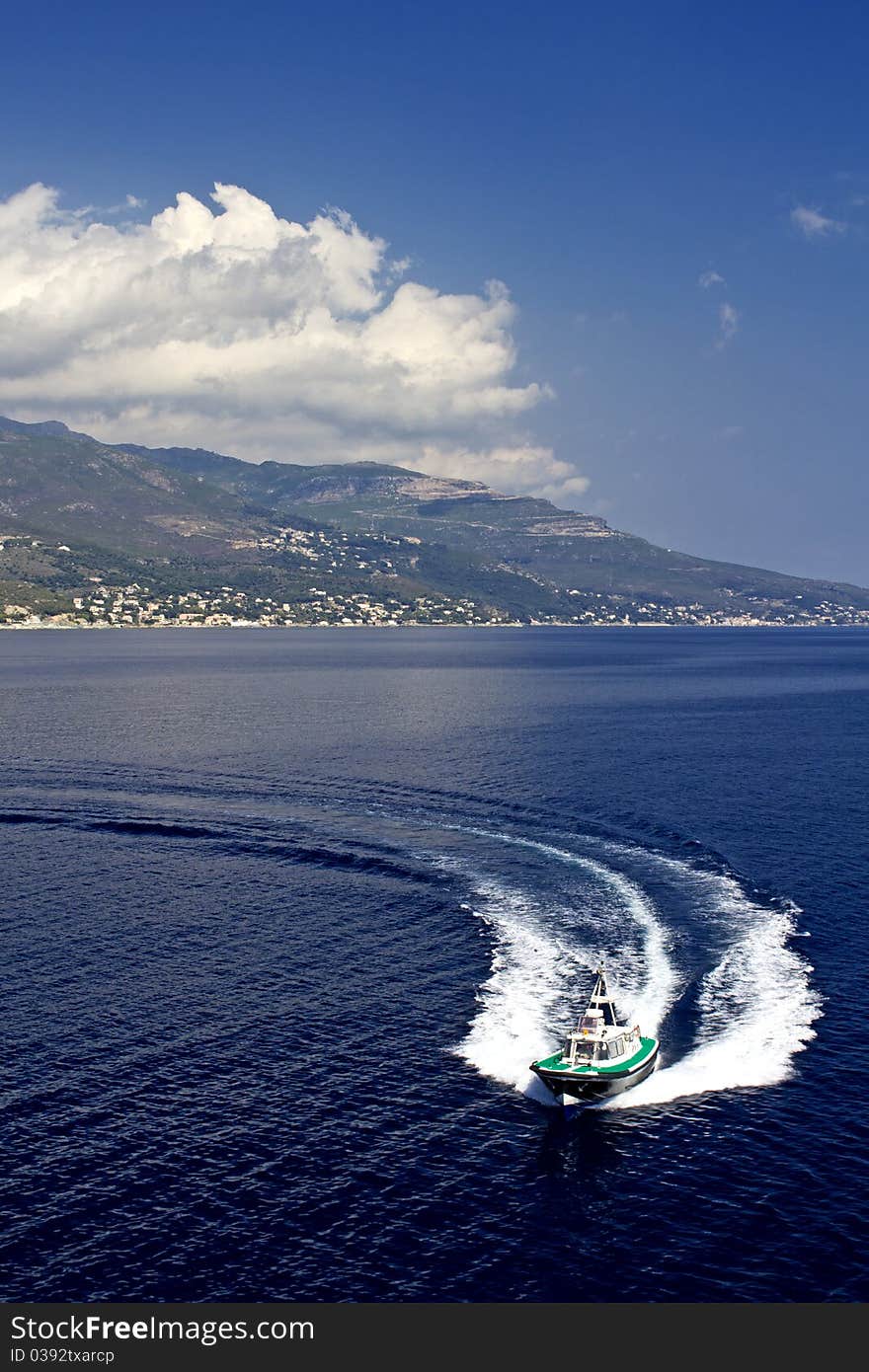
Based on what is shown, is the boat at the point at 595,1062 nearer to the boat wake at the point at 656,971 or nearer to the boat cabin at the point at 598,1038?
the boat cabin at the point at 598,1038

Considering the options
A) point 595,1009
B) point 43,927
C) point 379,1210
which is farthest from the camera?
point 43,927

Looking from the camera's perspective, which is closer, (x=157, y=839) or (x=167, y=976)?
(x=167, y=976)

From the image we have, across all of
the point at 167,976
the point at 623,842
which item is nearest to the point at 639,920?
the point at 623,842

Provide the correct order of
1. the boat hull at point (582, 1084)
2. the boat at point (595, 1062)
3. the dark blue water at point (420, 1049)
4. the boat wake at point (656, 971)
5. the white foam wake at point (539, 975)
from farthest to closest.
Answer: the white foam wake at point (539, 975), the boat wake at point (656, 971), the boat at point (595, 1062), the boat hull at point (582, 1084), the dark blue water at point (420, 1049)

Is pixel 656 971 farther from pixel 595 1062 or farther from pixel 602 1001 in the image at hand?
pixel 595 1062

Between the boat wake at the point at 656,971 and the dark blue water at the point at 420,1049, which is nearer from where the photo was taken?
the dark blue water at the point at 420,1049

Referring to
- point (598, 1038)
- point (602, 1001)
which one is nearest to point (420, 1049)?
point (598, 1038)

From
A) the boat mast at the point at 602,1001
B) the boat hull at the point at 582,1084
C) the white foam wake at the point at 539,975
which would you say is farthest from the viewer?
the white foam wake at the point at 539,975

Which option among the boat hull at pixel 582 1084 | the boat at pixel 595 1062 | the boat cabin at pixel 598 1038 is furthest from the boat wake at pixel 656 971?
the boat cabin at pixel 598 1038
